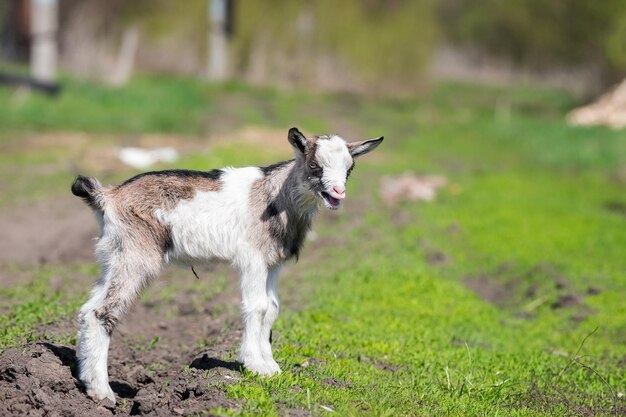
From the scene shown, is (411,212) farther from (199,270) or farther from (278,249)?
(278,249)

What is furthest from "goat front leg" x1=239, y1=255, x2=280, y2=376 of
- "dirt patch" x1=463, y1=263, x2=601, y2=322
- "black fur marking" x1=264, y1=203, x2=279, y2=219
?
"dirt patch" x1=463, y1=263, x2=601, y2=322

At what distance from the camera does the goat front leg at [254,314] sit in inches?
254

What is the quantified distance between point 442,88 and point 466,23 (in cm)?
1798

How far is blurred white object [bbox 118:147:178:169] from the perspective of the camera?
1662 cm

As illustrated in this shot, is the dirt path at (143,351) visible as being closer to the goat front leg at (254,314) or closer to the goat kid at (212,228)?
the goat front leg at (254,314)

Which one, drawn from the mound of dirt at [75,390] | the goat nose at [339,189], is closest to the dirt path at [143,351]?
the mound of dirt at [75,390]

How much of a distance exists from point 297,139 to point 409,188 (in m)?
9.93

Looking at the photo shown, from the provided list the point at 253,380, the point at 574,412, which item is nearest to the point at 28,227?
the point at 253,380

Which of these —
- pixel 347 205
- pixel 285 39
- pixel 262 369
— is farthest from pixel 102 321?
pixel 285 39

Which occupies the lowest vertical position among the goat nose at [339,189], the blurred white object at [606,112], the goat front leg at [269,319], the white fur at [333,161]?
the blurred white object at [606,112]

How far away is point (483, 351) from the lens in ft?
28.2

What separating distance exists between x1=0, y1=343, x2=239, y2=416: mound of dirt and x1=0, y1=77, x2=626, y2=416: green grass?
0.84ft

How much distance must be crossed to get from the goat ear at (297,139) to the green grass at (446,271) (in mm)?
1581

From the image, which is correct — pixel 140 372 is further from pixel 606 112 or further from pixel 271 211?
pixel 606 112
